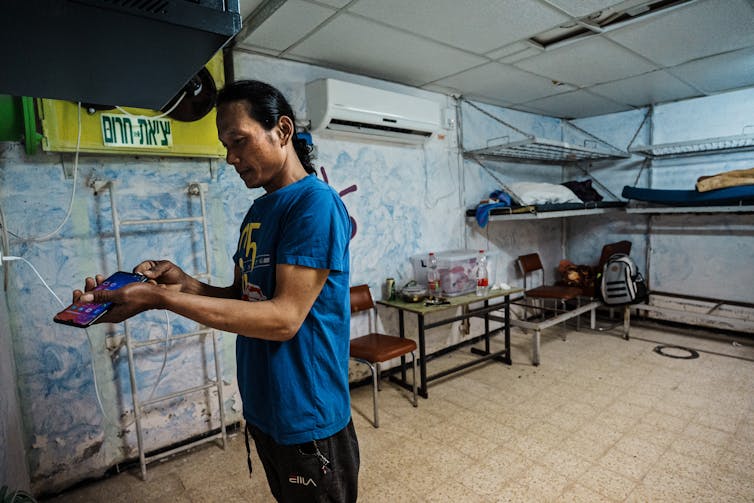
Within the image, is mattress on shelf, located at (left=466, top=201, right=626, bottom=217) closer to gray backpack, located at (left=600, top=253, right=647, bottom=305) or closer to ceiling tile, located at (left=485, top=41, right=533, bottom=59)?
gray backpack, located at (left=600, top=253, right=647, bottom=305)

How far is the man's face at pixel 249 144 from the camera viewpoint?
103 cm

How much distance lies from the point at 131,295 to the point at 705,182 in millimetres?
4521

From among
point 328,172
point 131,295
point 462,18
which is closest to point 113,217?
point 328,172

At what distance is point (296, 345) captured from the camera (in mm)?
1011

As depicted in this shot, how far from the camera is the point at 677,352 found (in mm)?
3668

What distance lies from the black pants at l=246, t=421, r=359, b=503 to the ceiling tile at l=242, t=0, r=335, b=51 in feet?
6.58

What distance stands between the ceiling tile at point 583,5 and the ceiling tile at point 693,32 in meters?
0.41

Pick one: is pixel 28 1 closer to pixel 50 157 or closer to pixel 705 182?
pixel 50 157

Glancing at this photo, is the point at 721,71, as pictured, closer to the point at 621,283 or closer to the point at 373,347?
the point at 621,283

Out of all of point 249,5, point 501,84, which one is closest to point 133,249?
point 249,5

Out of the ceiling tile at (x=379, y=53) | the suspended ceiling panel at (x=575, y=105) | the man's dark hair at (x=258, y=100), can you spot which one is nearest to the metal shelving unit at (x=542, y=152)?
the suspended ceiling panel at (x=575, y=105)

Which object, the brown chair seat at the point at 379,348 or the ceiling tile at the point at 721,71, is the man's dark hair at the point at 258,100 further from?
the ceiling tile at the point at 721,71

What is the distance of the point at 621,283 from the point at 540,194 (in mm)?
1289

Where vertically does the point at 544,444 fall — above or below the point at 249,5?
below
